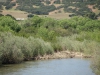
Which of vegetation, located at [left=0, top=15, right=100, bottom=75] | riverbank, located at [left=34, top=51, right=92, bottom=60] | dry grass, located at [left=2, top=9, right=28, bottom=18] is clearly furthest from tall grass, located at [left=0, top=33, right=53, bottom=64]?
dry grass, located at [left=2, top=9, right=28, bottom=18]

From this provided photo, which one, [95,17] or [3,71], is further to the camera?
[95,17]

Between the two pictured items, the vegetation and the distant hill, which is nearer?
the vegetation

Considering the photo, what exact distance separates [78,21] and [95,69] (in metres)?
108

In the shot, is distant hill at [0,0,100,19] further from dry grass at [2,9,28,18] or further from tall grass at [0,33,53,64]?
tall grass at [0,33,53,64]

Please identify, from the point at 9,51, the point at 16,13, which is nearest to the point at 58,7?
the point at 16,13

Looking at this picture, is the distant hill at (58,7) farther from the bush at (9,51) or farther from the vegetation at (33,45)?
the bush at (9,51)

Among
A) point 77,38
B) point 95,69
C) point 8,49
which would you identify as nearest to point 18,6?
point 77,38

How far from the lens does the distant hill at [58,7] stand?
18500 centimetres

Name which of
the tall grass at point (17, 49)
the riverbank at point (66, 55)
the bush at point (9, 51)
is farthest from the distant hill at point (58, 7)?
the bush at point (9, 51)

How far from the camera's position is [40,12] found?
607 feet

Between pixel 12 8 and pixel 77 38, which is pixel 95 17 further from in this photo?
pixel 77 38

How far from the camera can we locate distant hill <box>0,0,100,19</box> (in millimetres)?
185000

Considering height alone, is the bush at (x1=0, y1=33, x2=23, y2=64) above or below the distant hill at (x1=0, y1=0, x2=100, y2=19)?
above

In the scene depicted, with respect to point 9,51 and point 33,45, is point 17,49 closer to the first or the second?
point 9,51
